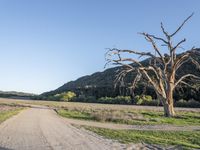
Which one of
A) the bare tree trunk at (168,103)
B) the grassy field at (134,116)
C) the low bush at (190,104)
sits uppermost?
the low bush at (190,104)

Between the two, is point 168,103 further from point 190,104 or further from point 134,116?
point 190,104

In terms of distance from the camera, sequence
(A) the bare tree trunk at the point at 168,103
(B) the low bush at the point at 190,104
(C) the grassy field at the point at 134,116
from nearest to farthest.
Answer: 1. (C) the grassy field at the point at 134,116
2. (A) the bare tree trunk at the point at 168,103
3. (B) the low bush at the point at 190,104

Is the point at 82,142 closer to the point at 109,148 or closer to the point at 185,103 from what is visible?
the point at 109,148

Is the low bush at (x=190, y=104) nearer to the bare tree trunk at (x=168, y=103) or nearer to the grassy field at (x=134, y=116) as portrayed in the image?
the grassy field at (x=134, y=116)

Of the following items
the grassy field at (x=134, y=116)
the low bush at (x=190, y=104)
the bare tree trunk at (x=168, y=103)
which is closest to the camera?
the grassy field at (x=134, y=116)

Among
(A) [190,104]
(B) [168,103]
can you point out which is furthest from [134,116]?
(A) [190,104]

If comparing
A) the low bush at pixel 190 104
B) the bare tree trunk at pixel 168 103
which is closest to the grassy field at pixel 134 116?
the bare tree trunk at pixel 168 103

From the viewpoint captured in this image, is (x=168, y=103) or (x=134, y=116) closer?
(x=134, y=116)

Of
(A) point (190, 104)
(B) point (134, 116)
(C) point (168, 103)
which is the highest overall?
(A) point (190, 104)

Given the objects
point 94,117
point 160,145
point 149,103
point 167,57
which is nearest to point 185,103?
point 149,103

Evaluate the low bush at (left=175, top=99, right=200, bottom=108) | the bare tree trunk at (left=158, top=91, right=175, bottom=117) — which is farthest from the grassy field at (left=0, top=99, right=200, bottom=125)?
the low bush at (left=175, top=99, right=200, bottom=108)

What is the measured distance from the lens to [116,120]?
3338cm

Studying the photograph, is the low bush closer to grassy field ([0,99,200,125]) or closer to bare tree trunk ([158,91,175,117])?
grassy field ([0,99,200,125])

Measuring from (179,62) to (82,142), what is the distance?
24.6 meters
